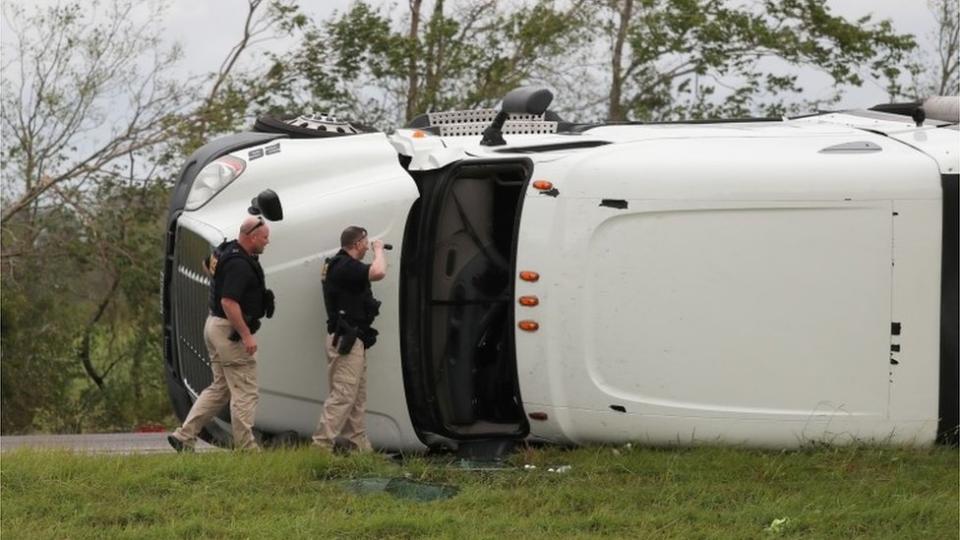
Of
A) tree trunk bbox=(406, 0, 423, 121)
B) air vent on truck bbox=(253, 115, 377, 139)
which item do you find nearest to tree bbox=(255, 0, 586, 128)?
tree trunk bbox=(406, 0, 423, 121)

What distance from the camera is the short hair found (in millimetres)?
7555

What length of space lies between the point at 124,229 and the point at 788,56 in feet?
31.5

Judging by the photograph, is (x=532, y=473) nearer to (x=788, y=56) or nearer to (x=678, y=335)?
(x=678, y=335)

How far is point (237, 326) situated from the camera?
762 cm

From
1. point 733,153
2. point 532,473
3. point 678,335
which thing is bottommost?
point 532,473

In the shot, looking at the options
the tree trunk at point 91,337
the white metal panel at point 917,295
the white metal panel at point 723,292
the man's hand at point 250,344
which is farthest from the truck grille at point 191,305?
the tree trunk at point 91,337

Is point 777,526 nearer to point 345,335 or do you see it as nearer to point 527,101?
point 345,335

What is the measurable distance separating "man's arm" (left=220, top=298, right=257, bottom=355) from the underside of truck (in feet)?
2.53

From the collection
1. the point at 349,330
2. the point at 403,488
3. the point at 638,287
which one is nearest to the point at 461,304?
the point at 349,330

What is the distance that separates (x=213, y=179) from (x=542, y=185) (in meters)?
1.99

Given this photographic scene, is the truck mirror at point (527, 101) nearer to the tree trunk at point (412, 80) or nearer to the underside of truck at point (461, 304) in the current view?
the underside of truck at point (461, 304)

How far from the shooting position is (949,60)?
23.1 metres

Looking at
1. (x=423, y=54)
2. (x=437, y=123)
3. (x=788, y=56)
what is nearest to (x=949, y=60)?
(x=788, y=56)

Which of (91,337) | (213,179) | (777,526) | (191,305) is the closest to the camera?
(777,526)
